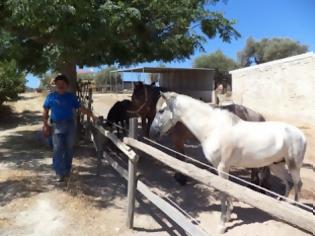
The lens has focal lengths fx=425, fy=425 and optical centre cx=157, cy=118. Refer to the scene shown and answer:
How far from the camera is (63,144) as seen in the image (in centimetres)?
690

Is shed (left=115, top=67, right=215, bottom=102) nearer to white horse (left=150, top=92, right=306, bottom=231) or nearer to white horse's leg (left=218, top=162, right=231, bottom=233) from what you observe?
white horse (left=150, top=92, right=306, bottom=231)

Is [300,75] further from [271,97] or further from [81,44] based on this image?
[81,44]

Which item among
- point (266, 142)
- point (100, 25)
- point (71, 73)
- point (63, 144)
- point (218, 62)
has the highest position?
point (218, 62)

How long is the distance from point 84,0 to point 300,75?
49.3 ft

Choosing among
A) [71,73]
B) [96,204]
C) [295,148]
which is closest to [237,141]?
[295,148]

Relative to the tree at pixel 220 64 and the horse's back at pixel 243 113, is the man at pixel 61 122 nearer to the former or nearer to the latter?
the horse's back at pixel 243 113

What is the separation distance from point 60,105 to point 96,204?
168 centimetres

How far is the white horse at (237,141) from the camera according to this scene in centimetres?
552

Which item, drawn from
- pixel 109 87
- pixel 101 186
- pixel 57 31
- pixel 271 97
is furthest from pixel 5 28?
pixel 109 87

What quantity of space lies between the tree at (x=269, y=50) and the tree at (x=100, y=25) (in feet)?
158

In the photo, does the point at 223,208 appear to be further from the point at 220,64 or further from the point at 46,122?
the point at 220,64

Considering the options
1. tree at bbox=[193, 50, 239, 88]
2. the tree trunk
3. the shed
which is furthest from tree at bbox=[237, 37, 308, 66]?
the tree trunk

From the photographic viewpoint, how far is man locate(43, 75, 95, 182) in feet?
22.1

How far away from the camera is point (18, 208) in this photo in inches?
235
